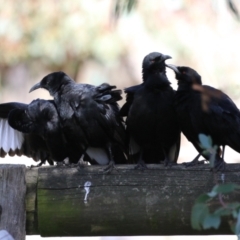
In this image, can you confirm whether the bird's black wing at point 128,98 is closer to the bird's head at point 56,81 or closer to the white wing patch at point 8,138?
the bird's head at point 56,81

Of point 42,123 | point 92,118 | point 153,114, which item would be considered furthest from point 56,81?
point 153,114

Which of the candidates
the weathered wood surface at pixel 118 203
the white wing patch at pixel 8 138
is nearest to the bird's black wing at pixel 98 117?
the white wing patch at pixel 8 138

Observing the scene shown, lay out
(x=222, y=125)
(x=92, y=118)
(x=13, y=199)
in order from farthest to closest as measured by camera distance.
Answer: (x=92, y=118) → (x=222, y=125) → (x=13, y=199)

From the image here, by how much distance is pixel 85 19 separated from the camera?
6980 millimetres

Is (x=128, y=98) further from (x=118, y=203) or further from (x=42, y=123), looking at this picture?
(x=118, y=203)

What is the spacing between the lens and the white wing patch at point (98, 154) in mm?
4316

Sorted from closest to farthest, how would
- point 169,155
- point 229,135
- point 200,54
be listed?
point 229,135, point 169,155, point 200,54

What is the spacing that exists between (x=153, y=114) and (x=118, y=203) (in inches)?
42.4

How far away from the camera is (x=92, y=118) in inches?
163

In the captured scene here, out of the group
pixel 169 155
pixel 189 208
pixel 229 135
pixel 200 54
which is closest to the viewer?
pixel 189 208

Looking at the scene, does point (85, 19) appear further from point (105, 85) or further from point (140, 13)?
point (105, 85)

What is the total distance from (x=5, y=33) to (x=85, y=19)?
841 mm

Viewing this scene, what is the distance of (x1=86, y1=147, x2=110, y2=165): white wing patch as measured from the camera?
4.32m

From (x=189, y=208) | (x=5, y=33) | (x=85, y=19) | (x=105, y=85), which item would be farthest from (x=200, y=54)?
(x=189, y=208)
